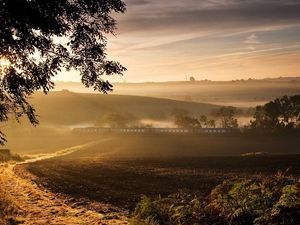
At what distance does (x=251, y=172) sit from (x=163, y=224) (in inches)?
802

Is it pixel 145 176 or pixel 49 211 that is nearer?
pixel 49 211

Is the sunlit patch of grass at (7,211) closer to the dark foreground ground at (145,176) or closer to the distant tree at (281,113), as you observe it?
the dark foreground ground at (145,176)

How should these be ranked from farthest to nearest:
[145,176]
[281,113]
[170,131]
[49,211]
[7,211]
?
[170,131] → [281,113] → [145,176] → [49,211] → [7,211]

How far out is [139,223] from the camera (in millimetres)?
12820

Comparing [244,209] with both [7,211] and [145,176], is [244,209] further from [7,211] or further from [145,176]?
[145,176]

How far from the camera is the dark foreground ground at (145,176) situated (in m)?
23.5

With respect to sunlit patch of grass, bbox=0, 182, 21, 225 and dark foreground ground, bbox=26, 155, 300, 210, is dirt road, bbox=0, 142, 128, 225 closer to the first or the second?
sunlit patch of grass, bbox=0, 182, 21, 225

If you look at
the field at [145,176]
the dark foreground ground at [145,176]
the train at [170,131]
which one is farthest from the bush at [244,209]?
the train at [170,131]

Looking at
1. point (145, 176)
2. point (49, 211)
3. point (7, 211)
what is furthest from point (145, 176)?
point (7, 211)

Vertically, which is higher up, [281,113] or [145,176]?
[281,113]

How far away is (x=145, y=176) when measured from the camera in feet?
99.0

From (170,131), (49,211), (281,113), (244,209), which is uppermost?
(281,113)

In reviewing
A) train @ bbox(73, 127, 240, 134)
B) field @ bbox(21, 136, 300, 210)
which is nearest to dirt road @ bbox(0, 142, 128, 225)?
field @ bbox(21, 136, 300, 210)

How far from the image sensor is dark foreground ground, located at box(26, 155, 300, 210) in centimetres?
2352
